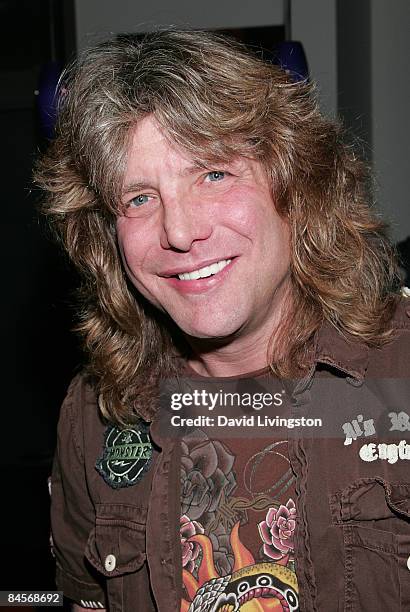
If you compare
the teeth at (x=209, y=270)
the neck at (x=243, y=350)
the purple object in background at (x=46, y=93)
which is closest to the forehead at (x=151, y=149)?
the teeth at (x=209, y=270)

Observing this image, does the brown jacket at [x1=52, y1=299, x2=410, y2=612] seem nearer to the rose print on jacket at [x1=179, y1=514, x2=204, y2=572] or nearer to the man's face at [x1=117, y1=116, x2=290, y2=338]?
the rose print on jacket at [x1=179, y1=514, x2=204, y2=572]

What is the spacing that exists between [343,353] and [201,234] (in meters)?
0.30

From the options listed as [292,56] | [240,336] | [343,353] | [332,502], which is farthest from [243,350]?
[292,56]

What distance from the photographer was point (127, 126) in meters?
1.22

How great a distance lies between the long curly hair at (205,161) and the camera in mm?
1222

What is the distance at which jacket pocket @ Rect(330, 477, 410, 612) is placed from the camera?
3.85 ft

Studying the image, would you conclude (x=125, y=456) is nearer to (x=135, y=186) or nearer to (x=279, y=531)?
(x=279, y=531)

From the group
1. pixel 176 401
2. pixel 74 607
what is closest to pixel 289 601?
pixel 176 401

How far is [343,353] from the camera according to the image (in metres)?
1.28

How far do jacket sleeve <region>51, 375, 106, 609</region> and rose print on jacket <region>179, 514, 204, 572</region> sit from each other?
0.78 feet

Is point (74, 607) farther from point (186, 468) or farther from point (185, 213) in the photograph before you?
point (185, 213)

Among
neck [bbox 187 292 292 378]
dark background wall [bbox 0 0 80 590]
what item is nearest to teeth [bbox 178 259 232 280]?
neck [bbox 187 292 292 378]

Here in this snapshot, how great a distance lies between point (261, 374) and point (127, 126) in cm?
44

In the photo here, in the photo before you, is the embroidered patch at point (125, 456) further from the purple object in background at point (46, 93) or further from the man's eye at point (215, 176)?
the purple object in background at point (46, 93)
